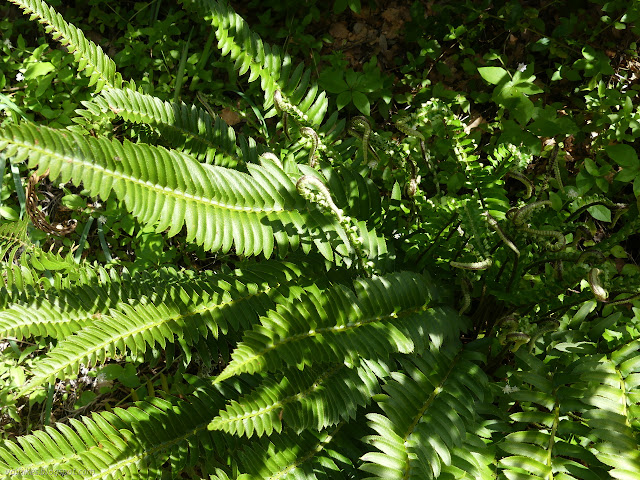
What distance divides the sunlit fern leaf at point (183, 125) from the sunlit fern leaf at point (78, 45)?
0.26 feet

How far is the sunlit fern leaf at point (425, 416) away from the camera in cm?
130

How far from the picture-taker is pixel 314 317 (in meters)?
1.44

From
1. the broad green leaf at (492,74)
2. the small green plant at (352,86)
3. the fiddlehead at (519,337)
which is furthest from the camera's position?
the small green plant at (352,86)

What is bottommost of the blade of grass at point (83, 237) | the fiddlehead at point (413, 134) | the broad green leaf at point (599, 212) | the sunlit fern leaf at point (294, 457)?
the sunlit fern leaf at point (294, 457)

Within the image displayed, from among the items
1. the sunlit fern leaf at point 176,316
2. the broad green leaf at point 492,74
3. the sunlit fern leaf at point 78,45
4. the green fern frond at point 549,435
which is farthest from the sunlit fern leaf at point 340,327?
the sunlit fern leaf at point 78,45

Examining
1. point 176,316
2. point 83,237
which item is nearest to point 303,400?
point 176,316

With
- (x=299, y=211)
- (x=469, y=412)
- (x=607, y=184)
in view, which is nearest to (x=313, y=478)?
(x=469, y=412)

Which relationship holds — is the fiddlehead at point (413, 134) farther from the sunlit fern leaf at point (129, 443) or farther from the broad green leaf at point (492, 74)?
the sunlit fern leaf at point (129, 443)

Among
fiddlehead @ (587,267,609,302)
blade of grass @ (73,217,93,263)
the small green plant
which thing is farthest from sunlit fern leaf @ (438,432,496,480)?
blade of grass @ (73,217,93,263)

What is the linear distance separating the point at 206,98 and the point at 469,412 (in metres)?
1.72

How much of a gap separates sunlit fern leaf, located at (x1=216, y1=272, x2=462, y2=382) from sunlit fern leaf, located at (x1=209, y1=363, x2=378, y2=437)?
4.3 inches

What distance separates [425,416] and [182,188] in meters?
0.91

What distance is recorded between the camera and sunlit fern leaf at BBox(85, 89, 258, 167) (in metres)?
1.90

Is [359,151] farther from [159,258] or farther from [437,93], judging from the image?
[159,258]
